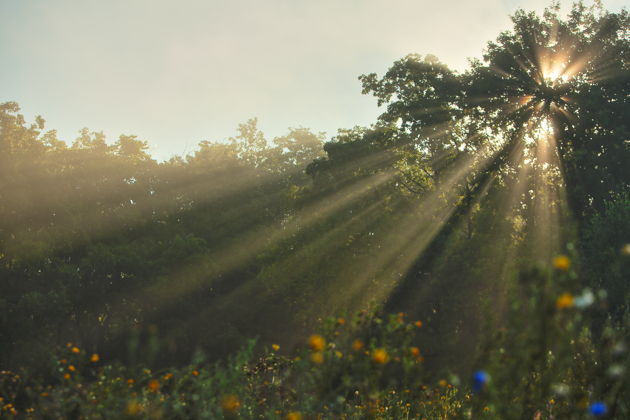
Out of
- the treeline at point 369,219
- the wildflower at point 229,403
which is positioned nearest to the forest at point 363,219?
the treeline at point 369,219

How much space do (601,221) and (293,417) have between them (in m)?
16.6

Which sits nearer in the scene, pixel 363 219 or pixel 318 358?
pixel 318 358

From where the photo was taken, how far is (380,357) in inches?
126

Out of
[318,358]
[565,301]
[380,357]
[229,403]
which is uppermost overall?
[565,301]

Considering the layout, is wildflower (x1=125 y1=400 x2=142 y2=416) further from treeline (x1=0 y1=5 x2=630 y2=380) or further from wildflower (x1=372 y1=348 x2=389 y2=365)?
treeline (x1=0 y1=5 x2=630 y2=380)

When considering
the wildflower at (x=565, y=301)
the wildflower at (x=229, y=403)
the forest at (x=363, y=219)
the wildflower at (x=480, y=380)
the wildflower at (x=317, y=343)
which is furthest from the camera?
the forest at (x=363, y=219)

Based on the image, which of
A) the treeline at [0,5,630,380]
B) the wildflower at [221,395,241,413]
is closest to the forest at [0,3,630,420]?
the treeline at [0,5,630,380]

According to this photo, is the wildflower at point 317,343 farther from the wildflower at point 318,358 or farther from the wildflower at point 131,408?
the wildflower at point 131,408

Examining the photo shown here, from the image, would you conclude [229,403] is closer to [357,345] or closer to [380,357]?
[357,345]

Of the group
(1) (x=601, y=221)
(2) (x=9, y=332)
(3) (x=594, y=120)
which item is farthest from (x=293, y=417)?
(2) (x=9, y=332)

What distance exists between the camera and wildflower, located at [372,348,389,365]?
3201 mm

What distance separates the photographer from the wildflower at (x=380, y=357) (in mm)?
3201

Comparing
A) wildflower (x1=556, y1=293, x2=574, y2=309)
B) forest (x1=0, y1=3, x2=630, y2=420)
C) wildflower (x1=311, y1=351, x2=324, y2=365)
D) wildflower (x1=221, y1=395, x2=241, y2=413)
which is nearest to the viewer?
wildflower (x1=556, y1=293, x2=574, y2=309)

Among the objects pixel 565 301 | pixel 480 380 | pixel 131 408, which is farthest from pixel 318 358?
pixel 565 301
